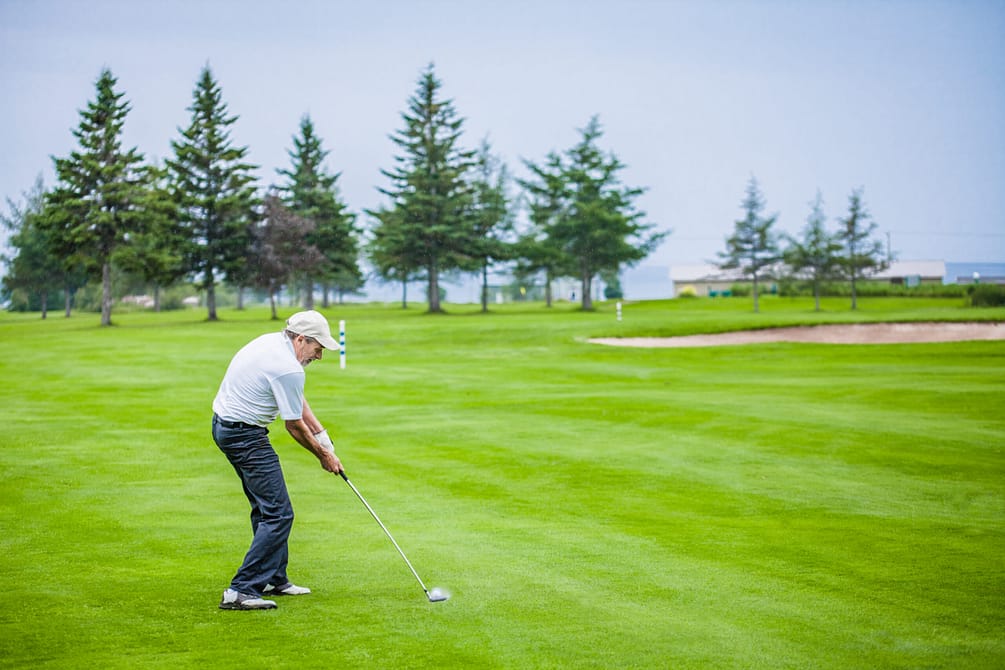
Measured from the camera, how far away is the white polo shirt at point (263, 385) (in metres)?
7.08

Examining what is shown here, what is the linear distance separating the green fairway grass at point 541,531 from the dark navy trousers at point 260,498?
0.89ft

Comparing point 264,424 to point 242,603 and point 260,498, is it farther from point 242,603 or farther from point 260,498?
point 242,603

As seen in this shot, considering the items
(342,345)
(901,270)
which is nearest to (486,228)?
(342,345)

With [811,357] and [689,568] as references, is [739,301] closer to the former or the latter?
[811,357]

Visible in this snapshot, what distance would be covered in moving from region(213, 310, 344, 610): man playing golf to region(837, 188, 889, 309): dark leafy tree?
6827 centimetres

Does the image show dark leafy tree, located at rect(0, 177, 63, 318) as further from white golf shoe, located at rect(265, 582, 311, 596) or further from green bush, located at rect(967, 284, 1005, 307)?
white golf shoe, located at rect(265, 582, 311, 596)

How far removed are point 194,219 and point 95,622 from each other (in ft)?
234

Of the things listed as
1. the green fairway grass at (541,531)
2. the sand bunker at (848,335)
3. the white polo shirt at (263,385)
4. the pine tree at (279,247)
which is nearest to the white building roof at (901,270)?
the pine tree at (279,247)

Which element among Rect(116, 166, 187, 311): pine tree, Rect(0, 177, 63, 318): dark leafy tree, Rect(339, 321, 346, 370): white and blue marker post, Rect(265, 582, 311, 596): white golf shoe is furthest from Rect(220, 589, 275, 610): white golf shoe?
Rect(0, 177, 63, 318): dark leafy tree

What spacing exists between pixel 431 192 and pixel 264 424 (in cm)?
7211

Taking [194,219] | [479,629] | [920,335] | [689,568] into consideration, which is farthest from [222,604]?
[194,219]

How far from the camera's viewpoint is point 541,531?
1020 cm

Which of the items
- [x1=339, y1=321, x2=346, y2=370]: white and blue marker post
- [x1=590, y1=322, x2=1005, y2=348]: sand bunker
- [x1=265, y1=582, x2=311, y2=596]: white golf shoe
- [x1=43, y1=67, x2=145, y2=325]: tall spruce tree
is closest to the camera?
[x1=265, y1=582, x2=311, y2=596]: white golf shoe

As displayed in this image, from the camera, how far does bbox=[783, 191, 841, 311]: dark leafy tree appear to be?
70562mm
